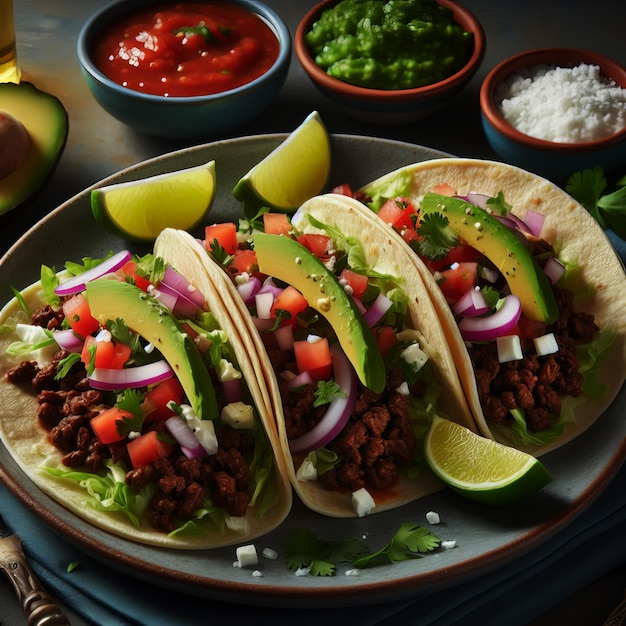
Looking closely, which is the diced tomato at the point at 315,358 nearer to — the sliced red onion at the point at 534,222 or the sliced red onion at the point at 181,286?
the sliced red onion at the point at 181,286

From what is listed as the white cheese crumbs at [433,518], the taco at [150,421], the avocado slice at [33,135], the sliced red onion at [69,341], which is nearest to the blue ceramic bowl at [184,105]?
the avocado slice at [33,135]

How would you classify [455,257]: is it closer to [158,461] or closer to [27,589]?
[158,461]

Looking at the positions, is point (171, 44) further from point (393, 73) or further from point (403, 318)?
point (403, 318)

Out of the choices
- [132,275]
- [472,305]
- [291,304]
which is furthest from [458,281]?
[132,275]

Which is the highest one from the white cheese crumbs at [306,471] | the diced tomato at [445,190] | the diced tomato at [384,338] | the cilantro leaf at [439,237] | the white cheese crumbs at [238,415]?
the cilantro leaf at [439,237]

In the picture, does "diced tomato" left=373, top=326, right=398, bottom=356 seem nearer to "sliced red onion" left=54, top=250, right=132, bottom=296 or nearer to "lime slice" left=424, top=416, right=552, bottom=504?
"lime slice" left=424, top=416, right=552, bottom=504

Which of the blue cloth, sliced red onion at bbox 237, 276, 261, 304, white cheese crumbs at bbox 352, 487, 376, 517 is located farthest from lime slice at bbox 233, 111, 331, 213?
the blue cloth

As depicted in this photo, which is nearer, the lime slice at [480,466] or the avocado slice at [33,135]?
the lime slice at [480,466]
